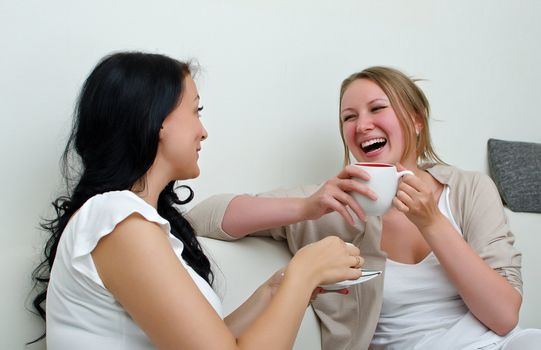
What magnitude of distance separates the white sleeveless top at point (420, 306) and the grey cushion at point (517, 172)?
37.7 inches

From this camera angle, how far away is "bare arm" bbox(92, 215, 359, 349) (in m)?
0.87

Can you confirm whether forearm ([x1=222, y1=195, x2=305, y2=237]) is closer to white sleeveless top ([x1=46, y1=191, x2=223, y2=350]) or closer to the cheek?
the cheek

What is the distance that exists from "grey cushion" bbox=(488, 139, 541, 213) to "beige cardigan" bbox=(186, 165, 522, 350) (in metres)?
0.78

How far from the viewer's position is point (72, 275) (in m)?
0.95

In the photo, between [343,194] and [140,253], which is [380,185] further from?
[140,253]

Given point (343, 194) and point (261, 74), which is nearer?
point (343, 194)

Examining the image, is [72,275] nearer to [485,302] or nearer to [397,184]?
[397,184]

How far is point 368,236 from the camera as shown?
1.56 meters

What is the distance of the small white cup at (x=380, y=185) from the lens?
1.20 meters

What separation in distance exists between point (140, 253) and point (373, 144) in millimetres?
888

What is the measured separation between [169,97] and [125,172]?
16 cm

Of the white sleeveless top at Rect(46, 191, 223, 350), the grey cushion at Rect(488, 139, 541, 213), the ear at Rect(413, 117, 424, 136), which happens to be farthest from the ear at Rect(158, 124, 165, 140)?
the grey cushion at Rect(488, 139, 541, 213)

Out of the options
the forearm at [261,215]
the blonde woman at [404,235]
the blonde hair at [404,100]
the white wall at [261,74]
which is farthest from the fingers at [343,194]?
the white wall at [261,74]

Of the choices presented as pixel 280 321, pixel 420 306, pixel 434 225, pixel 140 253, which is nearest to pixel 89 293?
pixel 140 253
